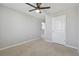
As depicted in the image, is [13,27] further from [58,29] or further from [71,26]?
[71,26]

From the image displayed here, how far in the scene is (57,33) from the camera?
497 cm

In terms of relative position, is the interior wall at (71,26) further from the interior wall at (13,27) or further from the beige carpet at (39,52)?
the interior wall at (13,27)

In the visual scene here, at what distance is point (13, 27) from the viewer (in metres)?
4.11

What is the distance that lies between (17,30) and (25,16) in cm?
123

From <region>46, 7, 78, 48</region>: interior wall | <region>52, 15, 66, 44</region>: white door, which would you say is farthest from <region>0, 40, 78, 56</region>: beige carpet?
<region>52, 15, 66, 44</region>: white door

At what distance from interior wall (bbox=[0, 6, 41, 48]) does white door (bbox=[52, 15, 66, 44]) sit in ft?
5.82

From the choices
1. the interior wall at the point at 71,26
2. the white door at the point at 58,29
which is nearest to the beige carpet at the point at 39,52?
the interior wall at the point at 71,26

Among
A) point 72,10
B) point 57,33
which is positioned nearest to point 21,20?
point 57,33

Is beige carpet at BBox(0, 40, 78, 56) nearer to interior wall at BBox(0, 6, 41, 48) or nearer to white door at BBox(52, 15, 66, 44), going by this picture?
interior wall at BBox(0, 6, 41, 48)

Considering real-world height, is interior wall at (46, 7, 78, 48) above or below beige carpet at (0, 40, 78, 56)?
above

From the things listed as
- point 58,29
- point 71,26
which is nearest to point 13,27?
point 58,29

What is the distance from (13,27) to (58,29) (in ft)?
9.05

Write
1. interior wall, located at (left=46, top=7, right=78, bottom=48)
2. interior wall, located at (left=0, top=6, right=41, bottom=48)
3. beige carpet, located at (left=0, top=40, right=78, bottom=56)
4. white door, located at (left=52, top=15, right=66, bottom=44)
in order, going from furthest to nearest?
white door, located at (left=52, top=15, right=66, bottom=44), interior wall, located at (left=46, top=7, right=78, bottom=48), interior wall, located at (left=0, top=6, right=41, bottom=48), beige carpet, located at (left=0, top=40, right=78, bottom=56)

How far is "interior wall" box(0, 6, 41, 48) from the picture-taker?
3535 millimetres
